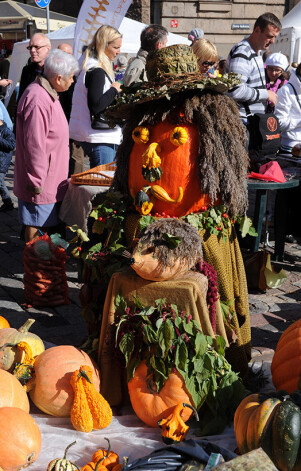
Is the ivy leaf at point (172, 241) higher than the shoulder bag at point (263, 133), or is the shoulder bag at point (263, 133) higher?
the shoulder bag at point (263, 133)

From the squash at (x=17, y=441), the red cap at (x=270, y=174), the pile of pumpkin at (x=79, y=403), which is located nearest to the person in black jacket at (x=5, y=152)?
the red cap at (x=270, y=174)

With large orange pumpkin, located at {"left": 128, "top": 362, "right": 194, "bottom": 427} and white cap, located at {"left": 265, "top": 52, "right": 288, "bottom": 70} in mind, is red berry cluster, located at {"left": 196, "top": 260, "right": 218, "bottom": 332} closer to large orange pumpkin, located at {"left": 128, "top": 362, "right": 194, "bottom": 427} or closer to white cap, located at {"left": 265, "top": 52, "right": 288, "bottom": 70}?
large orange pumpkin, located at {"left": 128, "top": 362, "right": 194, "bottom": 427}

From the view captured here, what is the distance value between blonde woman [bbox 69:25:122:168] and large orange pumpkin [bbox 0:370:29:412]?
3.35 meters

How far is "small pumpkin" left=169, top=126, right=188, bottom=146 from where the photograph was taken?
3.19 metres

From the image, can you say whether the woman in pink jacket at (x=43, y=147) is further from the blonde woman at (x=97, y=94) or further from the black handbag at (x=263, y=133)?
the black handbag at (x=263, y=133)

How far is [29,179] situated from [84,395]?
2.31m

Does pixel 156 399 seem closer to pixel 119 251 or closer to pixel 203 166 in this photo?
pixel 119 251

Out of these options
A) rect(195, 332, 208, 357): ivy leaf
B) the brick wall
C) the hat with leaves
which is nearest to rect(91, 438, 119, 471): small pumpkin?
rect(195, 332, 208, 357): ivy leaf

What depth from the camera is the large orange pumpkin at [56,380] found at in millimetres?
3148

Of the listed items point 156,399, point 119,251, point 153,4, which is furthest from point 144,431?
point 153,4

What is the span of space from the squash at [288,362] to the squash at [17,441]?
1330 mm

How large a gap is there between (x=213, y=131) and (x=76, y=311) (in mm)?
2145

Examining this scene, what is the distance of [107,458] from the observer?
2.69 meters

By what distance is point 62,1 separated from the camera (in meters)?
25.0
